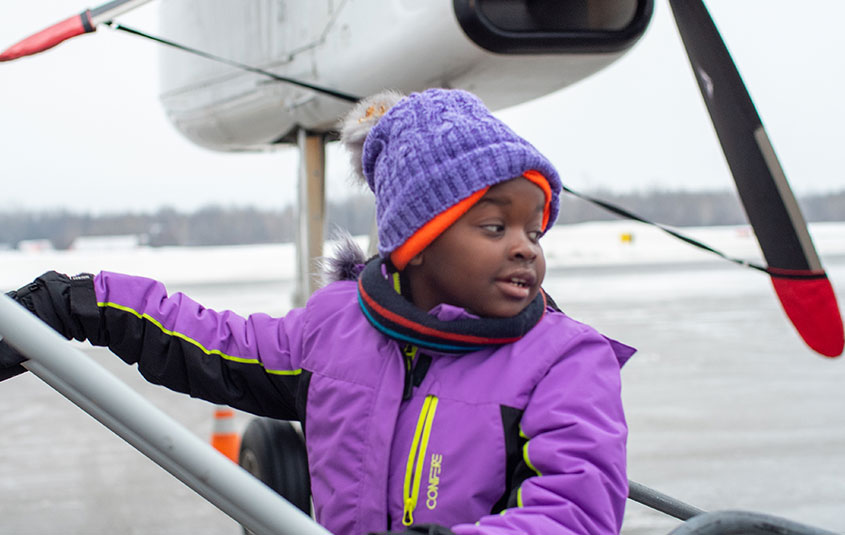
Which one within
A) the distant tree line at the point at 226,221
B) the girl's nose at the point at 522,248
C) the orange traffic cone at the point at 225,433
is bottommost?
the distant tree line at the point at 226,221

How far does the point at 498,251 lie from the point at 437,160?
0.15m

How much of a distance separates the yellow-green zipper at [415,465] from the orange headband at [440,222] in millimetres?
227

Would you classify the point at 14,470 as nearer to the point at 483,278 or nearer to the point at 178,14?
the point at 178,14

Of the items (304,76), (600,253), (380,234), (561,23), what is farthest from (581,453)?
(600,253)

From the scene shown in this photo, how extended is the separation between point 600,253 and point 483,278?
21.2 meters

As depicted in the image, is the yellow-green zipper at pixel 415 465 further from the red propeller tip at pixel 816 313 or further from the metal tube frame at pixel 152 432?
the red propeller tip at pixel 816 313

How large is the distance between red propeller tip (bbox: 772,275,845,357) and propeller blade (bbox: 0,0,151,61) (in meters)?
2.20

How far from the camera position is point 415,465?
116 cm

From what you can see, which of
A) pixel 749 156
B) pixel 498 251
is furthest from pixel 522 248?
pixel 749 156

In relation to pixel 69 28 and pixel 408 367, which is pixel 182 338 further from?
pixel 69 28

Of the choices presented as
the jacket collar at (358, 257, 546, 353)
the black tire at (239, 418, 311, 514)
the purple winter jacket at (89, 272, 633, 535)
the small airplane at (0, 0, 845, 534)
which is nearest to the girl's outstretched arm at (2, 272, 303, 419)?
the purple winter jacket at (89, 272, 633, 535)

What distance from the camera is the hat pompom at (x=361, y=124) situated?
4.87 ft

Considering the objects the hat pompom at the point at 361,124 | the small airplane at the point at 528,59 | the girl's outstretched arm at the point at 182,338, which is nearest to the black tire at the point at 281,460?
the small airplane at the point at 528,59

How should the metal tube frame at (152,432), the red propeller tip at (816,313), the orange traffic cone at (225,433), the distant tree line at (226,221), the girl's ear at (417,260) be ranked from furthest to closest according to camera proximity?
the distant tree line at (226,221)
the orange traffic cone at (225,433)
the red propeller tip at (816,313)
the girl's ear at (417,260)
the metal tube frame at (152,432)
